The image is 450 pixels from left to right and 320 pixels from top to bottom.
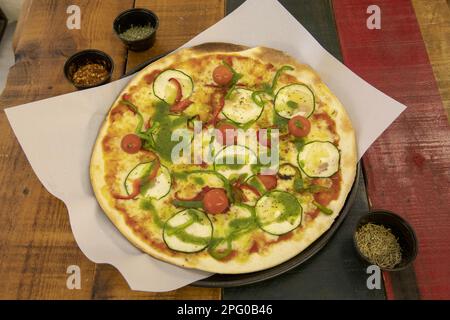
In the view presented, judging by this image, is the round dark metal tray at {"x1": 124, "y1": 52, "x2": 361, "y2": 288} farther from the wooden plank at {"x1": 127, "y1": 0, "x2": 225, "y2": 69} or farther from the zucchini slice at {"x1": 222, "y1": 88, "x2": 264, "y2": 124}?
the wooden plank at {"x1": 127, "y1": 0, "x2": 225, "y2": 69}

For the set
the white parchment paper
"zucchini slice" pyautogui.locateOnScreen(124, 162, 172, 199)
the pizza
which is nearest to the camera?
the white parchment paper

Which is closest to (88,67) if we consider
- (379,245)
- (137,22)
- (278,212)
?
(137,22)

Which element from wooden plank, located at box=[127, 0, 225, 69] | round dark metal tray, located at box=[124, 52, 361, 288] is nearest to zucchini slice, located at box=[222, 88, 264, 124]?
wooden plank, located at box=[127, 0, 225, 69]

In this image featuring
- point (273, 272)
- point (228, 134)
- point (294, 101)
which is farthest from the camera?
point (294, 101)

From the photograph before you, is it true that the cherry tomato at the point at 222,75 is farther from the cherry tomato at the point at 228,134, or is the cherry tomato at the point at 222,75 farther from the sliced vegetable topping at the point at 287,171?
the sliced vegetable topping at the point at 287,171

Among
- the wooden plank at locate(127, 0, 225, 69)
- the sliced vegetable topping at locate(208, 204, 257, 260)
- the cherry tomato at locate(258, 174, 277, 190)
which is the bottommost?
the sliced vegetable topping at locate(208, 204, 257, 260)

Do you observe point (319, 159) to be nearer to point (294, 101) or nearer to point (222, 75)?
point (294, 101)
